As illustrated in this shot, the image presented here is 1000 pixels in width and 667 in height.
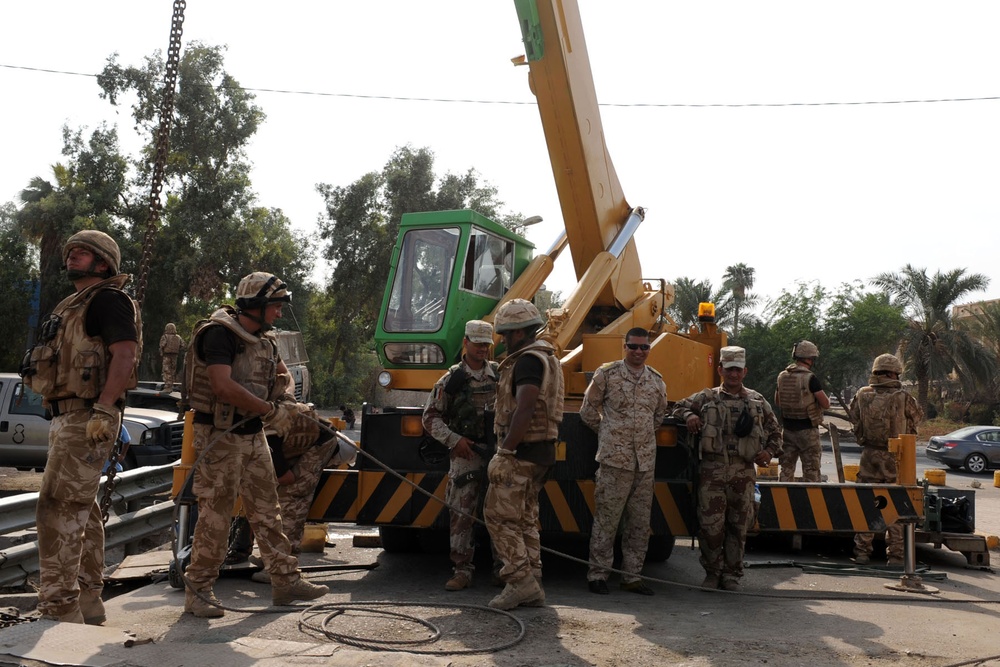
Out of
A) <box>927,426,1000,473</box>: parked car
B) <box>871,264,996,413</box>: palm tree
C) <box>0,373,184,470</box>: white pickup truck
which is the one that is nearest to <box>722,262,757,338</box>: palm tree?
<box>871,264,996,413</box>: palm tree

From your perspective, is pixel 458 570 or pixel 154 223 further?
pixel 458 570

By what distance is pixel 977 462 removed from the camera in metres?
23.6

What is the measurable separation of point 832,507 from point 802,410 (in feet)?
8.87

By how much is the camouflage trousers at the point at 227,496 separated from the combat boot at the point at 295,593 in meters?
0.08

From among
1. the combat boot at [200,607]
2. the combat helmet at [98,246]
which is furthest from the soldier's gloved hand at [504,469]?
the combat helmet at [98,246]

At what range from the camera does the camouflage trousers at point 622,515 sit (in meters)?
6.43

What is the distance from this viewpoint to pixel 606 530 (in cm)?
648

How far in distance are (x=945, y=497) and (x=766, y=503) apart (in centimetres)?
303

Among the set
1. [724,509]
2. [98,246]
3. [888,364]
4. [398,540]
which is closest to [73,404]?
[98,246]

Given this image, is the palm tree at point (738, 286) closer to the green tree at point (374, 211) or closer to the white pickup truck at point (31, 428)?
the green tree at point (374, 211)

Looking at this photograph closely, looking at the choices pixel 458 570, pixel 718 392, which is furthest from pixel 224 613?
pixel 718 392

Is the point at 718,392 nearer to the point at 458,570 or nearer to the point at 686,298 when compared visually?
the point at 458,570

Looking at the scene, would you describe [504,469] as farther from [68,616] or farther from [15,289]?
[15,289]

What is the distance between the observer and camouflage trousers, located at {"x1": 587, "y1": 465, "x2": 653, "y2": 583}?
6434mm
